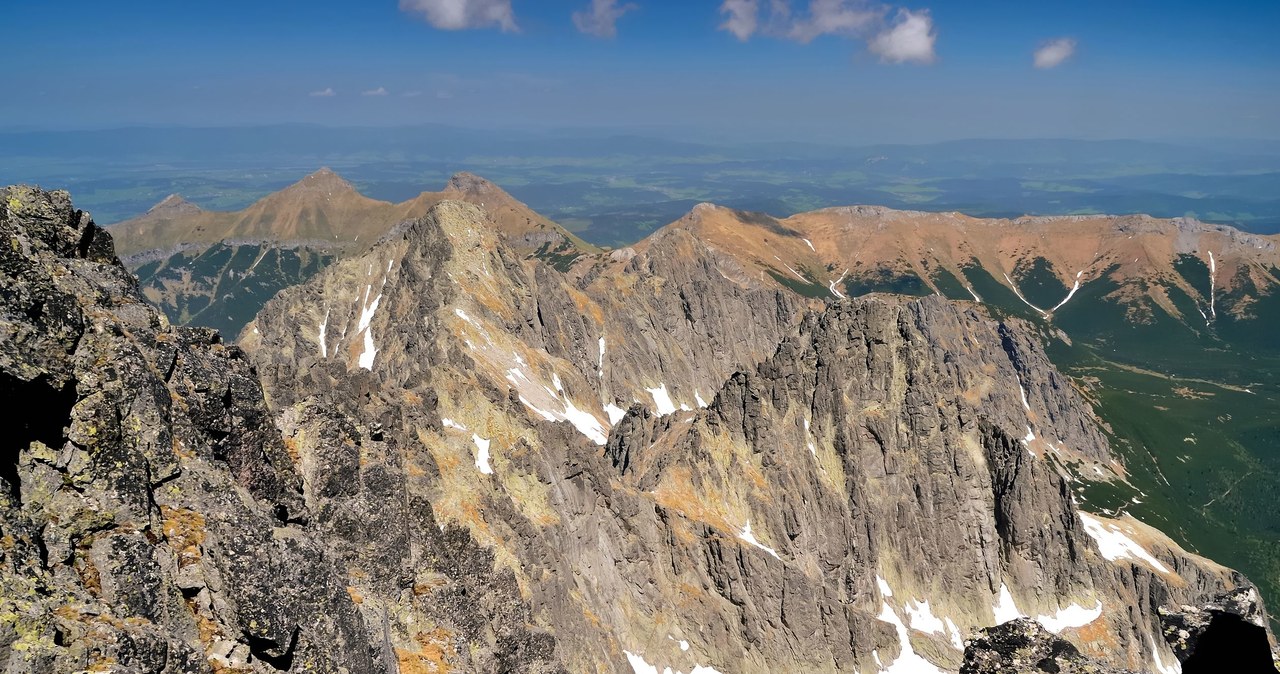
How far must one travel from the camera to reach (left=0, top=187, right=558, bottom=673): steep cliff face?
615 inches

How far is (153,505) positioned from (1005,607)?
11735cm

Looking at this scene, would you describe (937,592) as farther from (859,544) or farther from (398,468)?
(398,468)

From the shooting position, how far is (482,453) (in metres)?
78.6

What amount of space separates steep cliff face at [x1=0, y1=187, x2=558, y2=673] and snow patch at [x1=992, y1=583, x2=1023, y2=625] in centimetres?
10154

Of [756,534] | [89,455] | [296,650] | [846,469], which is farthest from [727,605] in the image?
[89,455]

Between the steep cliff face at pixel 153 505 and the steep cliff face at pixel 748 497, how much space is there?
2770 cm

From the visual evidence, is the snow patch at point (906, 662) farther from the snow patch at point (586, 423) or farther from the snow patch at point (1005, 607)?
the snow patch at point (586, 423)

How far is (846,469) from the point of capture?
111 meters

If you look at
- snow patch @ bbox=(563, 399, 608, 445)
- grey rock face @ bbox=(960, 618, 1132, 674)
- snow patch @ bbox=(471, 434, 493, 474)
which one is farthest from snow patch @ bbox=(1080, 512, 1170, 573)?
grey rock face @ bbox=(960, 618, 1132, 674)

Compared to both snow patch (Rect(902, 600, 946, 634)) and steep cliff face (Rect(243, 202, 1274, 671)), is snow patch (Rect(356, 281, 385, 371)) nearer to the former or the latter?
steep cliff face (Rect(243, 202, 1274, 671))

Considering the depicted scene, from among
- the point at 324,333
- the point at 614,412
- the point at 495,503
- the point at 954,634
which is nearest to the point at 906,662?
the point at 954,634

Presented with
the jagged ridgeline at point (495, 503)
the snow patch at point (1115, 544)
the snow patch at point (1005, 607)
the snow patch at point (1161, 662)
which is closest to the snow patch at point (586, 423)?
the jagged ridgeline at point (495, 503)

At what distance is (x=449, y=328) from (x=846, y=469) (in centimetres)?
7148

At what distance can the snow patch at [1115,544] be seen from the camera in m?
128
